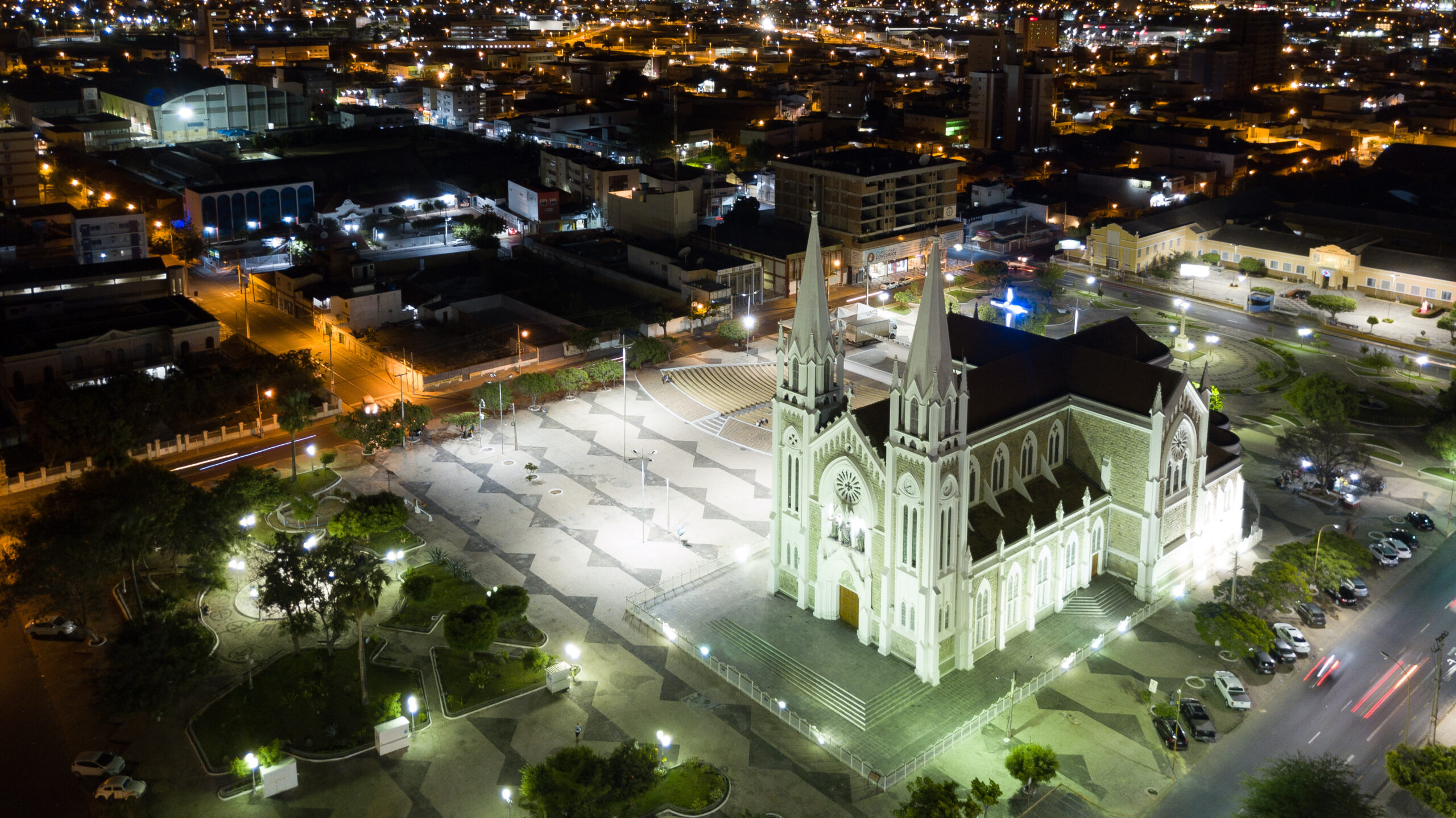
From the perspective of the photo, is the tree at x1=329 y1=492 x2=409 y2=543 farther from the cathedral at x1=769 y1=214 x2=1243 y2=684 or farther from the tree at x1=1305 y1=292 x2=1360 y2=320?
the tree at x1=1305 y1=292 x2=1360 y2=320

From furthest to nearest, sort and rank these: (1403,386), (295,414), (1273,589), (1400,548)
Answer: (1403,386) → (295,414) → (1400,548) → (1273,589)

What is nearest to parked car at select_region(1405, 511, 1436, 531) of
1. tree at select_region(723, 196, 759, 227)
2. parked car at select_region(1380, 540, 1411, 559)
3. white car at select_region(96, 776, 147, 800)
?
parked car at select_region(1380, 540, 1411, 559)

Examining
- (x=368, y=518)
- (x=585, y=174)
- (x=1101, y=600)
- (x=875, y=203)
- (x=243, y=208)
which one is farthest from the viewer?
(x=585, y=174)

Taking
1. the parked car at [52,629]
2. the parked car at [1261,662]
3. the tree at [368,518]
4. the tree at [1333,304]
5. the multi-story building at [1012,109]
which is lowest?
the parked car at [1261,662]

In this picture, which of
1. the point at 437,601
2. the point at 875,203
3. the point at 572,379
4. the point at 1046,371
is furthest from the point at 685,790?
the point at 875,203

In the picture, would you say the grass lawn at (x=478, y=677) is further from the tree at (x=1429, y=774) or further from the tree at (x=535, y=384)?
the tree at (x=1429, y=774)

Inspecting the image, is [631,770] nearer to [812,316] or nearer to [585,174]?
[812,316]

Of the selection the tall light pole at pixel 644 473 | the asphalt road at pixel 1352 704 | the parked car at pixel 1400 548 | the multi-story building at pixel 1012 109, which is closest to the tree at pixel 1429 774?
the asphalt road at pixel 1352 704

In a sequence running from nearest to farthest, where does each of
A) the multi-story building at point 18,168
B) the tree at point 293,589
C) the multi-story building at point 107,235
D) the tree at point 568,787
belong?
the tree at point 568,787
the tree at point 293,589
the multi-story building at point 107,235
the multi-story building at point 18,168

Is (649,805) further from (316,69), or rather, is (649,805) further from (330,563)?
(316,69)
